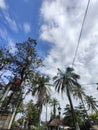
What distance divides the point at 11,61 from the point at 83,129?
24727mm

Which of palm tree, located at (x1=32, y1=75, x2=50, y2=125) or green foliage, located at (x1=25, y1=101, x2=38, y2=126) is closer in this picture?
palm tree, located at (x1=32, y1=75, x2=50, y2=125)

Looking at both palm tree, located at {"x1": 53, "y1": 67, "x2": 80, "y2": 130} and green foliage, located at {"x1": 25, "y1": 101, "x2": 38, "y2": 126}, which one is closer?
palm tree, located at {"x1": 53, "y1": 67, "x2": 80, "y2": 130}

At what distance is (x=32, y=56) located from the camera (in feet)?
82.4

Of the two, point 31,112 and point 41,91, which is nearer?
point 41,91

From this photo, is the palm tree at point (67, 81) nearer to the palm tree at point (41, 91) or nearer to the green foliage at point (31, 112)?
the palm tree at point (41, 91)

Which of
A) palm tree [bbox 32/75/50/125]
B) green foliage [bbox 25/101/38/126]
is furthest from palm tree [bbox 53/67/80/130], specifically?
green foliage [bbox 25/101/38/126]

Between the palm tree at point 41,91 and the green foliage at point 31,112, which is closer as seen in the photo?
the palm tree at point 41,91

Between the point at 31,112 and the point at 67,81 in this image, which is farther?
the point at 31,112

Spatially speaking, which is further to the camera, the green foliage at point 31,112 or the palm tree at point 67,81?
the green foliage at point 31,112

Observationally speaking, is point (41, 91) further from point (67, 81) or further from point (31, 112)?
point (31, 112)

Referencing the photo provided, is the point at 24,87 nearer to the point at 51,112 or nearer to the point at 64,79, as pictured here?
the point at 64,79

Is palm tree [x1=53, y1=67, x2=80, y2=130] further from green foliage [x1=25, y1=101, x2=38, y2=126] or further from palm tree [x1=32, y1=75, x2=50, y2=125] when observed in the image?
green foliage [x1=25, y1=101, x2=38, y2=126]

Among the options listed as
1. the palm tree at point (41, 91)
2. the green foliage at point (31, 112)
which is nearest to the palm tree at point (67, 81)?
the palm tree at point (41, 91)

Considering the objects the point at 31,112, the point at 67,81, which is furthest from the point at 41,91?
the point at 31,112
